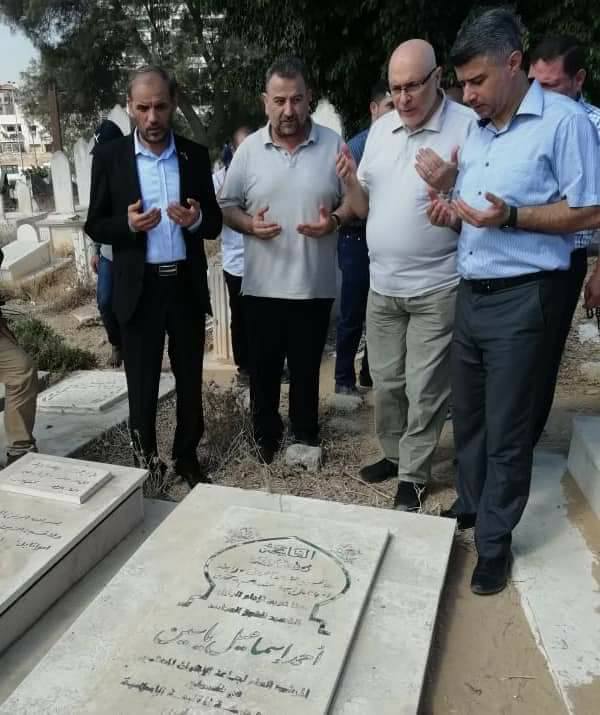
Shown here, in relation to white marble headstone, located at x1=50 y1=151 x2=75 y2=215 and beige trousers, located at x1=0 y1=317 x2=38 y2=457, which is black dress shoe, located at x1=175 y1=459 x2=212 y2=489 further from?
white marble headstone, located at x1=50 y1=151 x2=75 y2=215

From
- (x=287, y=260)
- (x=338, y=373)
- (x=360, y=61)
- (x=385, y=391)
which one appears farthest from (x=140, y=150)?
(x=360, y=61)

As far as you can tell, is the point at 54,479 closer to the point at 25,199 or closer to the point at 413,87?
the point at 413,87

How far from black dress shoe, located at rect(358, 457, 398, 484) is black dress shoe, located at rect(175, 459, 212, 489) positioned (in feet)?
2.56

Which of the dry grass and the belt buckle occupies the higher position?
the belt buckle

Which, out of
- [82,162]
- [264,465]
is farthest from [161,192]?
[82,162]

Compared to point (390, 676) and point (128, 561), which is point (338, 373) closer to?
point (128, 561)

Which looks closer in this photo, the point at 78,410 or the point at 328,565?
the point at 328,565

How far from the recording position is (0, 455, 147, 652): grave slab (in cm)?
220

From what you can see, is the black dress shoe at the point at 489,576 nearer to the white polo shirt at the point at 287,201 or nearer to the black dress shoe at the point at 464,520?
the black dress shoe at the point at 464,520

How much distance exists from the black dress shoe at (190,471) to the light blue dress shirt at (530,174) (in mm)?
1685

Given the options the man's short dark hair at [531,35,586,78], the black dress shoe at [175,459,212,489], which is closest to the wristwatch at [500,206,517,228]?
the man's short dark hair at [531,35,586,78]

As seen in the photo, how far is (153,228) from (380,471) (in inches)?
62.3

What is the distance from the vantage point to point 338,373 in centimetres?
470

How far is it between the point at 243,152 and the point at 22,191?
1180cm
